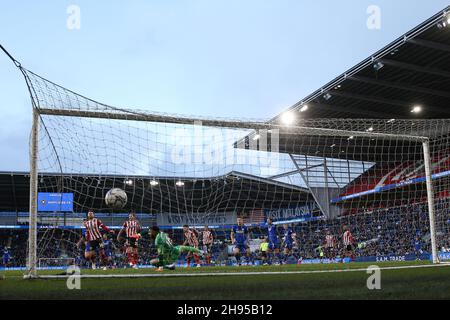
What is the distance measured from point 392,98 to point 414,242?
24.9ft

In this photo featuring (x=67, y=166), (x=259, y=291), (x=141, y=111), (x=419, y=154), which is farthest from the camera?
(x=419, y=154)

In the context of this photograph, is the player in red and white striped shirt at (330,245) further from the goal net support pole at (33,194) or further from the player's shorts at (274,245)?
the goal net support pole at (33,194)

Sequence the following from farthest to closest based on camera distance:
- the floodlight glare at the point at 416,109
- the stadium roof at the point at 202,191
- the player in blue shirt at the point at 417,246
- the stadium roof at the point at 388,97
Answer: the floodlight glare at the point at 416,109 → the player in blue shirt at the point at 417,246 → the stadium roof at the point at 388,97 → the stadium roof at the point at 202,191

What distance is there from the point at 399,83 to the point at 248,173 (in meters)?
11.7

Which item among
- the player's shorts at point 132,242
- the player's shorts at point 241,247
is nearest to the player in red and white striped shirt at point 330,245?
the player's shorts at point 241,247

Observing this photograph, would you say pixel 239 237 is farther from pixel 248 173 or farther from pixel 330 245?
pixel 330 245

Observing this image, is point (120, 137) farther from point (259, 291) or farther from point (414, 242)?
point (414, 242)

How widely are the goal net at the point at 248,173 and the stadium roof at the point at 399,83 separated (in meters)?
1.59

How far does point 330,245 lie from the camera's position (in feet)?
73.4

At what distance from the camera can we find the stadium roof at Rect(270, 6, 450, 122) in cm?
1853

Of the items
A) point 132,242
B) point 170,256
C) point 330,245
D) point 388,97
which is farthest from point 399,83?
point 170,256

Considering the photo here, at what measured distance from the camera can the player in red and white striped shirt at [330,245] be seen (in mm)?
22344
